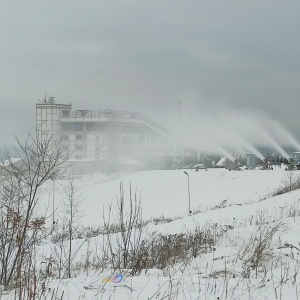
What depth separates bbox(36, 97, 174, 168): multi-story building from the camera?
9306 cm

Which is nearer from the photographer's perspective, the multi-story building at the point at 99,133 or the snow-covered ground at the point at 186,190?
the snow-covered ground at the point at 186,190

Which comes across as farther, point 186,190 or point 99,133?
point 99,133

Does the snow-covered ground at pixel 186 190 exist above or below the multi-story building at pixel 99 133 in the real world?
below

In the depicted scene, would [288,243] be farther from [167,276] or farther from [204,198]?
[204,198]

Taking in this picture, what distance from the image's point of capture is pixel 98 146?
9288 cm

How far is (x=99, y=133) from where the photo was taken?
94.5 metres

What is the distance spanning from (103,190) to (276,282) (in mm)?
63532

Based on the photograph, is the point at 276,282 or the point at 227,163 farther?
the point at 227,163

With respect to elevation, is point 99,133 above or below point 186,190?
above

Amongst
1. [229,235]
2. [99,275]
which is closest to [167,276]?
[99,275]

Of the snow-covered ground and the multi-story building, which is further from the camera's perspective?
the multi-story building

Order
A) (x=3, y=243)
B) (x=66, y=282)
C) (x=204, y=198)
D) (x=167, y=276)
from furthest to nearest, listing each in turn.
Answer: (x=204, y=198)
(x=3, y=243)
(x=167, y=276)
(x=66, y=282)

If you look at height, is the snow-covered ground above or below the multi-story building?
below

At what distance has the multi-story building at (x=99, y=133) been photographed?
93.1 metres
